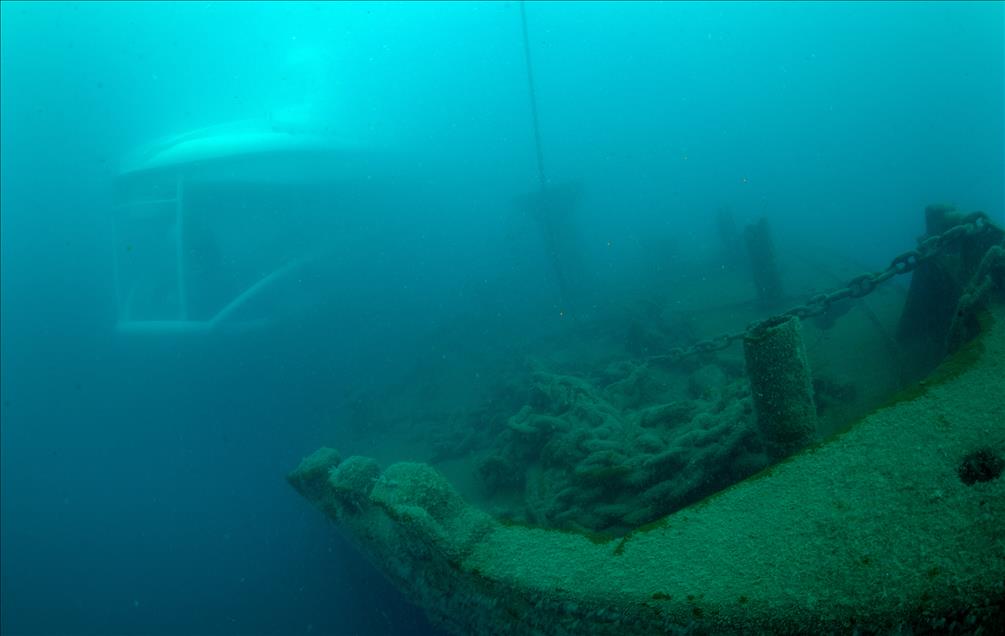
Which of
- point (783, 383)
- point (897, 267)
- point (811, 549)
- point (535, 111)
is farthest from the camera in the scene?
point (535, 111)

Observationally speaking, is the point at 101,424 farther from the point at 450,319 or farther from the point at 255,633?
the point at 255,633

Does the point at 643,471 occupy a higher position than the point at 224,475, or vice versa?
the point at 643,471

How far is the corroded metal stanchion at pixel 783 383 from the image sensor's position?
2439mm

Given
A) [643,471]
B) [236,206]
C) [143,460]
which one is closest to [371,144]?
[236,206]

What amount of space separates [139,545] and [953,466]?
1267 cm

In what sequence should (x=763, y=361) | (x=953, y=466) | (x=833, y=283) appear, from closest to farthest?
1. (x=953, y=466)
2. (x=763, y=361)
3. (x=833, y=283)

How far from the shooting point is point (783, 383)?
2.47 meters

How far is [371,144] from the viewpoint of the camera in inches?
766

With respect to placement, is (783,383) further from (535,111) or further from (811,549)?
(535,111)

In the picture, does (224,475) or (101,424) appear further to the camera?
(101,424)

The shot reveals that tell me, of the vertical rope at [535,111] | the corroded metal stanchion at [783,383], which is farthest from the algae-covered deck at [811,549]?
the vertical rope at [535,111]

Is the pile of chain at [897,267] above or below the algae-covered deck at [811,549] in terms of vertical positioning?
above

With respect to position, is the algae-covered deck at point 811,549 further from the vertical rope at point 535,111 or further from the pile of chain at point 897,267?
the vertical rope at point 535,111

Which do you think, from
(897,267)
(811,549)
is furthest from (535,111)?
(811,549)
